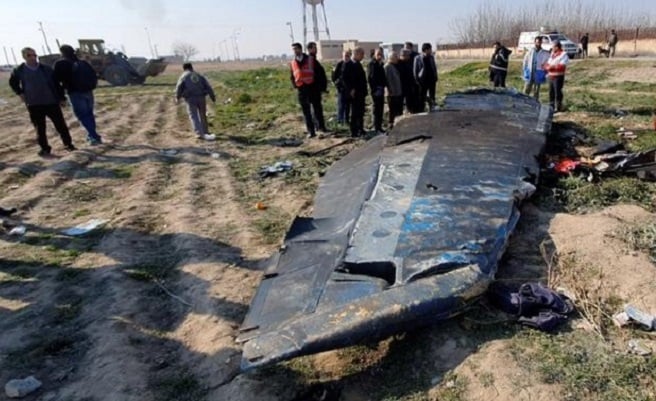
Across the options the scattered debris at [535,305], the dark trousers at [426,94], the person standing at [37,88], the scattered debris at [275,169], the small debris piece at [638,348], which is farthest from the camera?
the dark trousers at [426,94]

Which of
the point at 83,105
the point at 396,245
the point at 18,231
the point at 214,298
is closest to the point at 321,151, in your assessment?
the point at 18,231

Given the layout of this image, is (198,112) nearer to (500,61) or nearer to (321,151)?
(321,151)

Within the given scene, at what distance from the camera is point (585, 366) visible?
223cm

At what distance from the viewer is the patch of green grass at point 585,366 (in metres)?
2.07

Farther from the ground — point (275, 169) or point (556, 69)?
point (556, 69)

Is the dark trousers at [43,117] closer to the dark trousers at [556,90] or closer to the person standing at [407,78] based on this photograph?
the person standing at [407,78]

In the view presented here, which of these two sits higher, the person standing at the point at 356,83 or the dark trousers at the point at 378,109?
the person standing at the point at 356,83

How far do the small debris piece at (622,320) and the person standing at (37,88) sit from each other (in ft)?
25.0

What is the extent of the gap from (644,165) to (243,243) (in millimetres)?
3838

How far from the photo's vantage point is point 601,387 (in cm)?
210

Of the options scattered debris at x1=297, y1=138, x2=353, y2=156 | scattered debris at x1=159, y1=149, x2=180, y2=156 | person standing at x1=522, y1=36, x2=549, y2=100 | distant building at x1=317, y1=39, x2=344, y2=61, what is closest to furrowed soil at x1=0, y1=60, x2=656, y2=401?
scattered debris at x1=297, y1=138, x2=353, y2=156

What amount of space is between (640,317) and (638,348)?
23 centimetres

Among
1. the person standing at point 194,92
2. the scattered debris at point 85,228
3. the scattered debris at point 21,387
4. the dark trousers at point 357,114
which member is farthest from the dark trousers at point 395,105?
the scattered debris at point 21,387

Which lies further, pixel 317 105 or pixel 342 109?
pixel 342 109
